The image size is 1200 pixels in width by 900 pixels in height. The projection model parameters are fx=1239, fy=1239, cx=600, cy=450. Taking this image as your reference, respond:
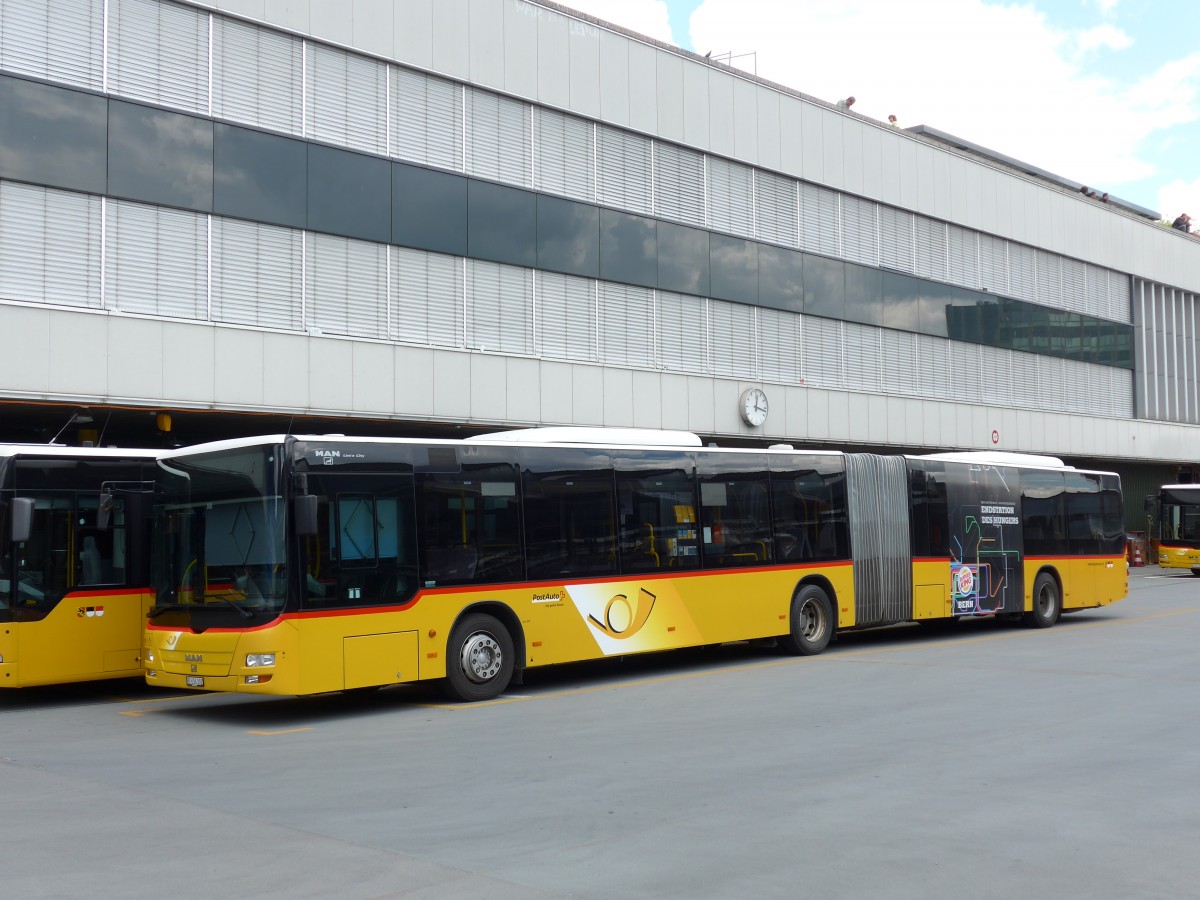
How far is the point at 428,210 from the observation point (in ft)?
75.2

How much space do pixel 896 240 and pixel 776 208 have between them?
522cm

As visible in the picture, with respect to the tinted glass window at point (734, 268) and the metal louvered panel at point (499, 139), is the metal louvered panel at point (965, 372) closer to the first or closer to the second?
the tinted glass window at point (734, 268)

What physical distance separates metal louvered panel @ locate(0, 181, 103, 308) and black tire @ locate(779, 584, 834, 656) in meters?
11.4

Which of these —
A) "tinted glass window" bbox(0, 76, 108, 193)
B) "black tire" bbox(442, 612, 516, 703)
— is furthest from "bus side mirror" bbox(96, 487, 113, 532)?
"tinted glass window" bbox(0, 76, 108, 193)

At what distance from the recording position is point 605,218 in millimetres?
26141

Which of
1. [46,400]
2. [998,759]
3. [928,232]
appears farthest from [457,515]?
[928,232]

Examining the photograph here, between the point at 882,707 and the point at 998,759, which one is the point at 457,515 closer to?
the point at 882,707

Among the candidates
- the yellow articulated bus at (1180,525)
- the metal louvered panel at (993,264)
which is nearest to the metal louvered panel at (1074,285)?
the metal louvered panel at (993,264)

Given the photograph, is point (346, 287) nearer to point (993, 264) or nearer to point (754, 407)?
point (754, 407)

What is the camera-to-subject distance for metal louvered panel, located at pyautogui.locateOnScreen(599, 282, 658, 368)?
26109 mm

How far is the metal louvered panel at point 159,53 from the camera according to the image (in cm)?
1894

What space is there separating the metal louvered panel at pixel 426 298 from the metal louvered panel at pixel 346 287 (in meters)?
0.28

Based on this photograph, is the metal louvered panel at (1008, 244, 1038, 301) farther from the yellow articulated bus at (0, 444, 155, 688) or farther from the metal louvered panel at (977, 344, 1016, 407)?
the yellow articulated bus at (0, 444, 155, 688)

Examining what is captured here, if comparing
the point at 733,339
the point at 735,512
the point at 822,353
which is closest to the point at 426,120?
the point at 733,339
